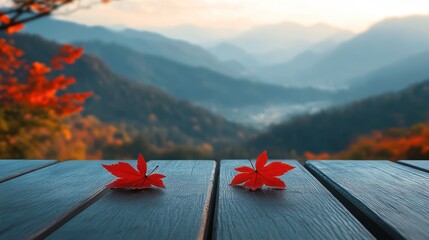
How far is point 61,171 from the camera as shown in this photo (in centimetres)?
→ 110

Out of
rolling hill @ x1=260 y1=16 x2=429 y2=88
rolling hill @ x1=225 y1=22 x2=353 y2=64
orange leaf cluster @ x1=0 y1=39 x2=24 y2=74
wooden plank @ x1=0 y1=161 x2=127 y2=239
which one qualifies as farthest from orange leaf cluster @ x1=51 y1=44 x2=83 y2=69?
rolling hill @ x1=225 y1=22 x2=353 y2=64

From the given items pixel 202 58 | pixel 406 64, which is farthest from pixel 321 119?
pixel 202 58

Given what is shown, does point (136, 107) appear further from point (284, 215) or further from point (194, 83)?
point (194, 83)

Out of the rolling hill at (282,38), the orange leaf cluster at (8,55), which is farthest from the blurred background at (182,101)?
the rolling hill at (282,38)

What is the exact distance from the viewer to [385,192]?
2.79ft

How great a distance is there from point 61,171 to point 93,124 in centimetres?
1965

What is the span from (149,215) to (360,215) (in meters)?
0.36

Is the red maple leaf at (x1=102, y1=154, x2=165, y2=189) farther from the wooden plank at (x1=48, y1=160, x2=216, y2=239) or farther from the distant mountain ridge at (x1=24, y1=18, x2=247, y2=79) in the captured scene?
the distant mountain ridge at (x1=24, y1=18, x2=247, y2=79)

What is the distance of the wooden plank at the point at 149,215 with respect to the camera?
1.96 feet

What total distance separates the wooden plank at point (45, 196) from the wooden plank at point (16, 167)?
0.03 meters

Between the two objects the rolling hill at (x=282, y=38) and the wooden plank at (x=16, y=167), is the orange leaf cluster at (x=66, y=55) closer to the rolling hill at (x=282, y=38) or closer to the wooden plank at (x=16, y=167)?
the wooden plank at (x=16, y=167)

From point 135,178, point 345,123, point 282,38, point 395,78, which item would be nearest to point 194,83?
point 395,78

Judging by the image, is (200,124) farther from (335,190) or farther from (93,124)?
(335,190)

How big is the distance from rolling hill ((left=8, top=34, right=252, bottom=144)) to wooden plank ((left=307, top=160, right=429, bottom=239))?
2506 cm
